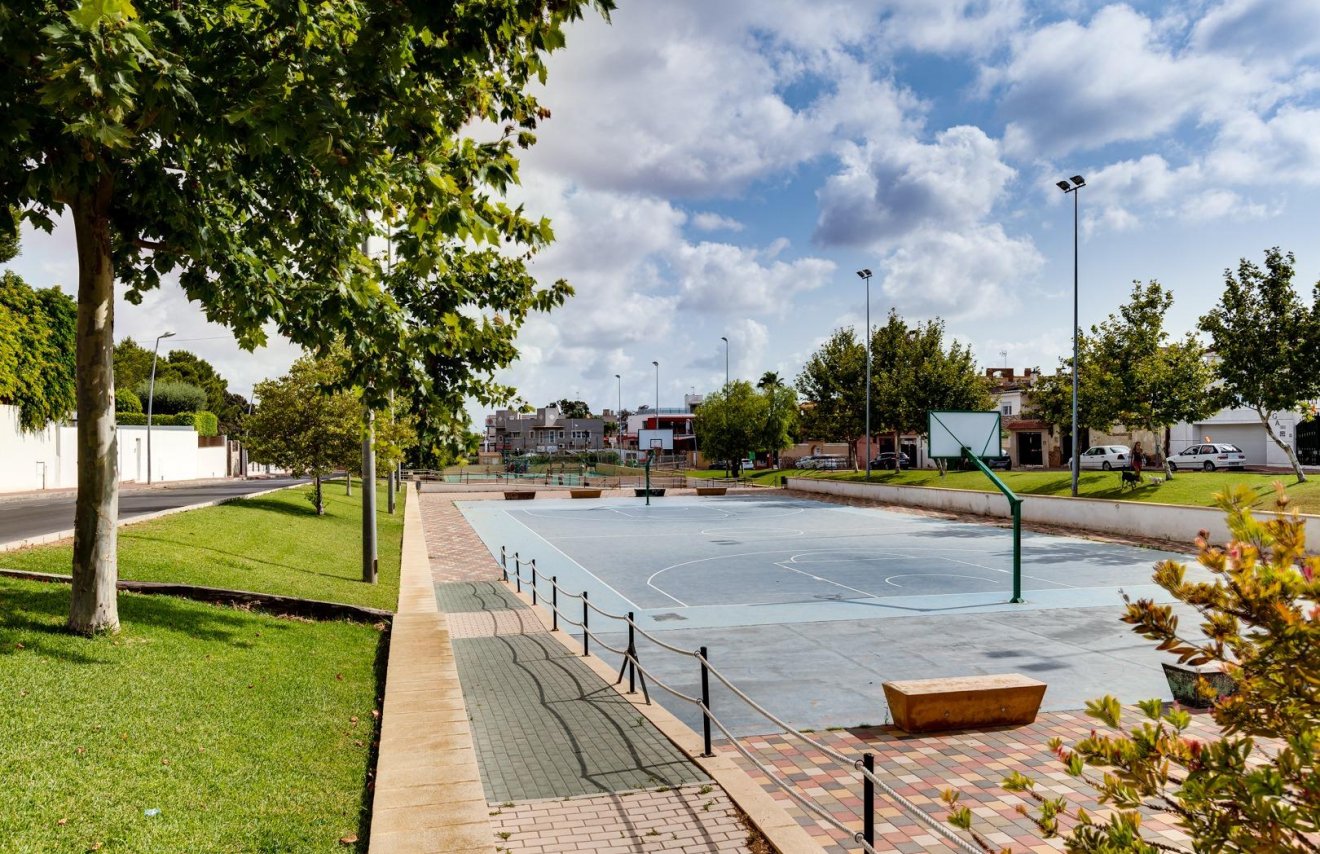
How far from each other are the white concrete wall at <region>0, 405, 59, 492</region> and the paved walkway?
4148 centimetres

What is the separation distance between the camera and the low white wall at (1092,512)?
27.1m

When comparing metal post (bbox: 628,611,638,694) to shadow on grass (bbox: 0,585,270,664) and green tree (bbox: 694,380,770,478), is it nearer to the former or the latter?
shadow on grass (bbox: 0,585,270,664)

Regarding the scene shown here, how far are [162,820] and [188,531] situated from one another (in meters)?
15.7

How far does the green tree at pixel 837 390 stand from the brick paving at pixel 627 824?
53942 mm

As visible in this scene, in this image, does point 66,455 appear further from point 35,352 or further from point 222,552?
point 222,552

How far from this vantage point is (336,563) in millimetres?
21766

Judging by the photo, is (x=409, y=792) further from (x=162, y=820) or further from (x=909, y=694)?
(x=909, y=694)

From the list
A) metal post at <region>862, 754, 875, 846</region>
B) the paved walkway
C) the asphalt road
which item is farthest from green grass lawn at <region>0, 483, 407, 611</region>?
metal post at <region>862, 754, 875, 846</region>

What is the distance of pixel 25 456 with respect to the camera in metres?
44.6

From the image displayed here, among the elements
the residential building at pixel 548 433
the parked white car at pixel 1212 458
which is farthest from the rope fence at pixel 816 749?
the residential building at pixel 548 433

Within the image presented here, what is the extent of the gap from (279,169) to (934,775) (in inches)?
357

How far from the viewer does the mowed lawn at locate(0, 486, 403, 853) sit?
5836mm

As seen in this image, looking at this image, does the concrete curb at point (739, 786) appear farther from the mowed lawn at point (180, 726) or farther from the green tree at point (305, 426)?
the green tree at point (305, 426)

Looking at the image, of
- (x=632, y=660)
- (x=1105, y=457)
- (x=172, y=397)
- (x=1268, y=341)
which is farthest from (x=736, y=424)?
(x=632, y=660)
